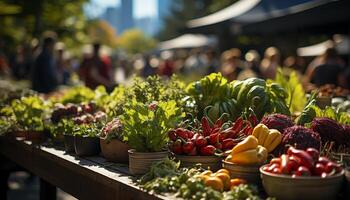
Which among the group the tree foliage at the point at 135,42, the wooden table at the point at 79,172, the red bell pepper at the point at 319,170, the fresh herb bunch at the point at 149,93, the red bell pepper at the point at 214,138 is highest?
the tree foliage at the point at 135,42

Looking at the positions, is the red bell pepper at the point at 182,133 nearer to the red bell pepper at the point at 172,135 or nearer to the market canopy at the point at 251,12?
the red bell pepper at the point at 172,135

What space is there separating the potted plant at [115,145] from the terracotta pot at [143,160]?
0.29 meters

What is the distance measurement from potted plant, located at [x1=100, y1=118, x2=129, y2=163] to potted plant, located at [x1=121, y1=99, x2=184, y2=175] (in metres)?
0.19

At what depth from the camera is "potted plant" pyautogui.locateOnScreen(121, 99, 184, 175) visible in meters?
2.64

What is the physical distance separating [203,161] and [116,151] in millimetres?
583

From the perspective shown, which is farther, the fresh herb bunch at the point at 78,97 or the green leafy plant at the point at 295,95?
the fresh herb bunch at the point at 78,97

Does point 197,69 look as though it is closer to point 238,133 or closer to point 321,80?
point 321,80

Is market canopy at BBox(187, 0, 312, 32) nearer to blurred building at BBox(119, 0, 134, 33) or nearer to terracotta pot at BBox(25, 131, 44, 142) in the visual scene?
terracotta pot at BBox(25, 131, 44, 142)

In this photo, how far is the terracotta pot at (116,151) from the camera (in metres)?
2.95

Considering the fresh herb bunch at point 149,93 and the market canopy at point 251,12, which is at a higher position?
the market canopy at point 251,12

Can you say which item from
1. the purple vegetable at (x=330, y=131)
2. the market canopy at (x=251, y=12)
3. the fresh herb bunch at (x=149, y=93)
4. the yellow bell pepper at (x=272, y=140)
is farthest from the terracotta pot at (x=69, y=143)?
the market canopy at (x=251, y=12)

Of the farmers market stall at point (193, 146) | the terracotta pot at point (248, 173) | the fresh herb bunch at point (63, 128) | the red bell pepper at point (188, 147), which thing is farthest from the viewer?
the fresh herb bunch at point (63, 128)

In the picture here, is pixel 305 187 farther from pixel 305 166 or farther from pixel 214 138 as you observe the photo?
pixel 214 138

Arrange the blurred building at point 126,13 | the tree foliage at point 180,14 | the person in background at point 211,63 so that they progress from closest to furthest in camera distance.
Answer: the person in background at point 211,63
the tree foliage at point 180,14
the blurred building at point 126,13
